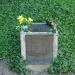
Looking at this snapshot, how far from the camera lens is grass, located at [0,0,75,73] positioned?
743cm

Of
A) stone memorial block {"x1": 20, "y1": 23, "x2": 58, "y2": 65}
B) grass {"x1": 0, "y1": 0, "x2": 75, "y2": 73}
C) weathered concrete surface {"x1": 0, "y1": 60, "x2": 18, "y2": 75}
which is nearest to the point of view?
stone memorial block {"x1": 20, "y1": 23, "x2": 58, "y2": 65}

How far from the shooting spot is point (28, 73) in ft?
23.8

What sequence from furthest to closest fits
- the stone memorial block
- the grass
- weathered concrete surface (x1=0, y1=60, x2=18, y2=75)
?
the grass, weathered concrete surface (x1=0, y1=60, x2=18, y2=75), the stone memorial block


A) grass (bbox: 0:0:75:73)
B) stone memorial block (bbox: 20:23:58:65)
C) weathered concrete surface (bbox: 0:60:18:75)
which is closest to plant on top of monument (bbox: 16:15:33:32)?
stone memorial block (bbox: 20:23:58:65)

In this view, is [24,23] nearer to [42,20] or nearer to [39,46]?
[39,46]

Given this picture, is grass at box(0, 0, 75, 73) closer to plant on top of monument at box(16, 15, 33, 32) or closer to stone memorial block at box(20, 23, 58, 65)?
stone memorial block at box(20, 23, 58, 65)

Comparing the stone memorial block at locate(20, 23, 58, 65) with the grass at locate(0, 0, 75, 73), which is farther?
the grass at locate(0, 0, 75, 73)

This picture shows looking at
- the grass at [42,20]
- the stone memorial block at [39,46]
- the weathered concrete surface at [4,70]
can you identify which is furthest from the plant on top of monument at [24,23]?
the weathered concrete surface at [4,70]

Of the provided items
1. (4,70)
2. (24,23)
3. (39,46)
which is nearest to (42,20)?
(24,23)

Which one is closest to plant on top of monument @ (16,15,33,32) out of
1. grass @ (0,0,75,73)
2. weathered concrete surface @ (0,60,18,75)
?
grass @ (0,0,75,73)

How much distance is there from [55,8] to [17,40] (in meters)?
1.35

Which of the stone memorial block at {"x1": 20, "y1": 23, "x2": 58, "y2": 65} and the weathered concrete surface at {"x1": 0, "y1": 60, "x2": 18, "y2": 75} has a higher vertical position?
the stone memorial block at {"x1": 20, "y1": 23, "x2": 58, "y2": 65}

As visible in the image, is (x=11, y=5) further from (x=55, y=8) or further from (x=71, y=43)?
(x=71, y=43)

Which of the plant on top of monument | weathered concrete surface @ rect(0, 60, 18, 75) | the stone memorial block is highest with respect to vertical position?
the plant on top of monument
